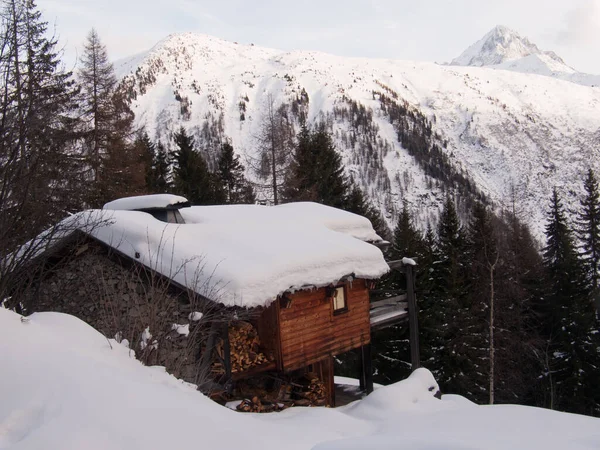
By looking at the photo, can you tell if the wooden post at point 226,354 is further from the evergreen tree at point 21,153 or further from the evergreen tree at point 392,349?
the evergreen tree at point 392,349

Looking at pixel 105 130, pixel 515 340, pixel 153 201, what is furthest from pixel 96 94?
pixel 515 340

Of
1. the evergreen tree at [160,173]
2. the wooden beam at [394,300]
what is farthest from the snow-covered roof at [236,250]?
the evergreen tree at [160,173]

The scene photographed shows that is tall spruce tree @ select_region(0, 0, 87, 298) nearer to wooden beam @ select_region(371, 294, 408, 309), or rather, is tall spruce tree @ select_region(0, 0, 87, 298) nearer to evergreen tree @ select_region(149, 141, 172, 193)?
wooden beam @ select_region(371, 294, 408, 309)

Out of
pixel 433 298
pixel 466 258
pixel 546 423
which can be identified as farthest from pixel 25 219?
pixel 466 258

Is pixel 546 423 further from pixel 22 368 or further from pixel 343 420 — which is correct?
pixel 22 368

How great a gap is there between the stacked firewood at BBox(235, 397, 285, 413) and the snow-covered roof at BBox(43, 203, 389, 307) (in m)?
2.56

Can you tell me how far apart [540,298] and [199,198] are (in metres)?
21.6

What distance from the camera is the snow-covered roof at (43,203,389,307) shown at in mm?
9008

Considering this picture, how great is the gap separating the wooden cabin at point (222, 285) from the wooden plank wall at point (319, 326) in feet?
0.09

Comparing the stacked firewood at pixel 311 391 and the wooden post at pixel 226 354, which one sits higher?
the wooden post at pixel 226 354

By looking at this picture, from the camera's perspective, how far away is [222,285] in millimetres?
8867

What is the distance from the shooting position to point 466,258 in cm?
2623

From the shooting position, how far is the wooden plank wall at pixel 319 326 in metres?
10.7

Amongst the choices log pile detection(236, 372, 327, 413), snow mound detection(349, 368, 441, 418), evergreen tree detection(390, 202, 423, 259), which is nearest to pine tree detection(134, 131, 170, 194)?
evergreen tree detection(390, 202, 423, 259)
